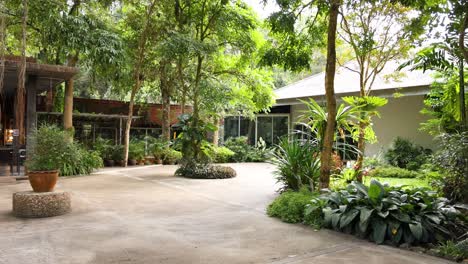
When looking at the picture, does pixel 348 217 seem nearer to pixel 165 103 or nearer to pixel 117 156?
pixel 117 156

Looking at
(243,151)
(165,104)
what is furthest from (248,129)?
(165,104)

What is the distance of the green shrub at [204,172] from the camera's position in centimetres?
1182

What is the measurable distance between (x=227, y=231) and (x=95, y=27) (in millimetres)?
9397

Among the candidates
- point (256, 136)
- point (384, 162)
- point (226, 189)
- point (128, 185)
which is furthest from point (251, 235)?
Result: point (256, 136)

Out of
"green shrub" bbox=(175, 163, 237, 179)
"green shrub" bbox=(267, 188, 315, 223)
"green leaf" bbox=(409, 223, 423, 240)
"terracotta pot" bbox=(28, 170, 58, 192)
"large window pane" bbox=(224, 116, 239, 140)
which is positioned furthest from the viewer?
"large window pane" bbox=(224, 116, 239, 140)

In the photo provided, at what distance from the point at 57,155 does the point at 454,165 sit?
885 cm

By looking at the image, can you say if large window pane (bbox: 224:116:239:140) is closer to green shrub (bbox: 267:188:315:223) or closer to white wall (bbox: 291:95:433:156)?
white wall (bbox: 291:95:433:156)

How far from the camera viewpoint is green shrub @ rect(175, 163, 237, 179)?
11.8 meters

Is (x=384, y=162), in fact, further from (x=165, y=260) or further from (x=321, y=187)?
(x=165, y=260)

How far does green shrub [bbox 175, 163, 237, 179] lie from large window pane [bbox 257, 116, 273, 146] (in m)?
9.61

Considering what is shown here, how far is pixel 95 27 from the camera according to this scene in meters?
12.3

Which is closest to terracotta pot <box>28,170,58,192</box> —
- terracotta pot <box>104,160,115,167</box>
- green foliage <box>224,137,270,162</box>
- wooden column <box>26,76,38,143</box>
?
wooden column <box>26,76,38,143</box>

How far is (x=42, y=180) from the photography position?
6660 mm

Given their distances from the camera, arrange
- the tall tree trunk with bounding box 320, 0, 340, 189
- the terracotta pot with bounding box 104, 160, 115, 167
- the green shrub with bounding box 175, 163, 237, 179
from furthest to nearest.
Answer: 1. the terracotta pot with bounding box 104, 160, 115, 167
2. the green shrub with bounding box 175, 163, 237, 179
3. the tall tree trunk with bounding box 320, 0, 340, 189
